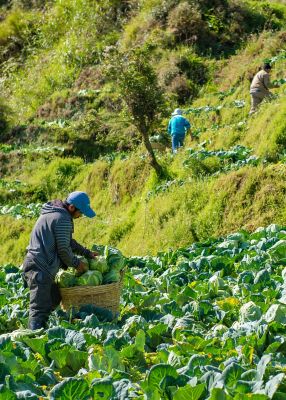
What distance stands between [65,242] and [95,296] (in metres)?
0.56

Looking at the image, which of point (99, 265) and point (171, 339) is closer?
point (171, 339)

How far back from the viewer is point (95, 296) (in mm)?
6246

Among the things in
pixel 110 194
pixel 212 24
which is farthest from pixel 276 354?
pixel 212 24

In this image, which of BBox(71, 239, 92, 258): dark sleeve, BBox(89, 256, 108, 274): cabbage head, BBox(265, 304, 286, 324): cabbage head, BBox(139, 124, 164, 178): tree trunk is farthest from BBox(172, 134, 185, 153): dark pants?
BBox(265, 304, 286, 324): cabbage head

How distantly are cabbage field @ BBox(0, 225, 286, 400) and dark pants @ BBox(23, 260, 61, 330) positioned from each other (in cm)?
16

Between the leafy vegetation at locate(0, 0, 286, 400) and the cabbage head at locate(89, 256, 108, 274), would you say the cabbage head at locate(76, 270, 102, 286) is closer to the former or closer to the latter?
the leafy vegetation at locate(0, 0, 286, 400)

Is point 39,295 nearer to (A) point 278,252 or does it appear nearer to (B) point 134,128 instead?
(A) point 278,252

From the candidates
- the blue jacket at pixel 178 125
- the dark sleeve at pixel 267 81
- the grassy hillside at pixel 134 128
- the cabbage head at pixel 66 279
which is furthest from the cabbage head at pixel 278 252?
the dark sleeve at pixel 267 81

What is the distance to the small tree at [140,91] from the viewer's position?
44.3 feet

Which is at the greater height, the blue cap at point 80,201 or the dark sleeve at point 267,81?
the blue cap at point 80,201

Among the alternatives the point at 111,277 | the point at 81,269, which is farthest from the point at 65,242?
the point at 111,277

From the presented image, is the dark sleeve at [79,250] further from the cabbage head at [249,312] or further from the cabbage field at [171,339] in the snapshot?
the cabbage head at [249,312]

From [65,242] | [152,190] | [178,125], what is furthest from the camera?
[178,125]

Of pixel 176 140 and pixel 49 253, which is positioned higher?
pixel 49 253
